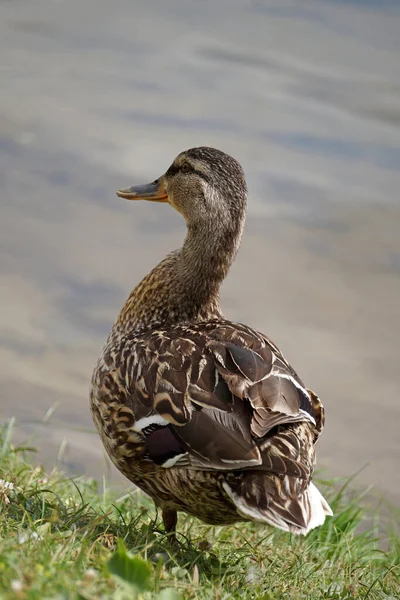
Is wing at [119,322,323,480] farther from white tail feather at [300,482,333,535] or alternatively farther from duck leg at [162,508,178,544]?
duck leg at [162,508,178,544]

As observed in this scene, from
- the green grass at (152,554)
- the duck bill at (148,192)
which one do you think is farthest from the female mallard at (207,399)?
the duck bill at (148,192)

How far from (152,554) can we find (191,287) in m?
1.52

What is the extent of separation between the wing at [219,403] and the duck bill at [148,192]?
1.38 metres

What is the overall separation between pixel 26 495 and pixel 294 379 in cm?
134

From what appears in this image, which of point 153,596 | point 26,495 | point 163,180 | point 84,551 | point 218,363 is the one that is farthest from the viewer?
point 163,180

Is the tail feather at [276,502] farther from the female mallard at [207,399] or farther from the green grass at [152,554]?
the green grass at [152,554]

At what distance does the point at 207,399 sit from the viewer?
3.96 m

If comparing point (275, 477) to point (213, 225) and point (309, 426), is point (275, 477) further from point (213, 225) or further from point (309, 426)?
point (213, 225)

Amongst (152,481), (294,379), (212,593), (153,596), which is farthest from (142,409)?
(153,596)

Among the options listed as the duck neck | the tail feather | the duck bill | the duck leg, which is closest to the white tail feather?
the tail feather

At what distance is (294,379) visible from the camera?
427cm

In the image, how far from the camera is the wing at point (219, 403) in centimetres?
381

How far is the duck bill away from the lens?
18.4 feet

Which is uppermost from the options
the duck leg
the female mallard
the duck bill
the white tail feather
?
the duck bill
